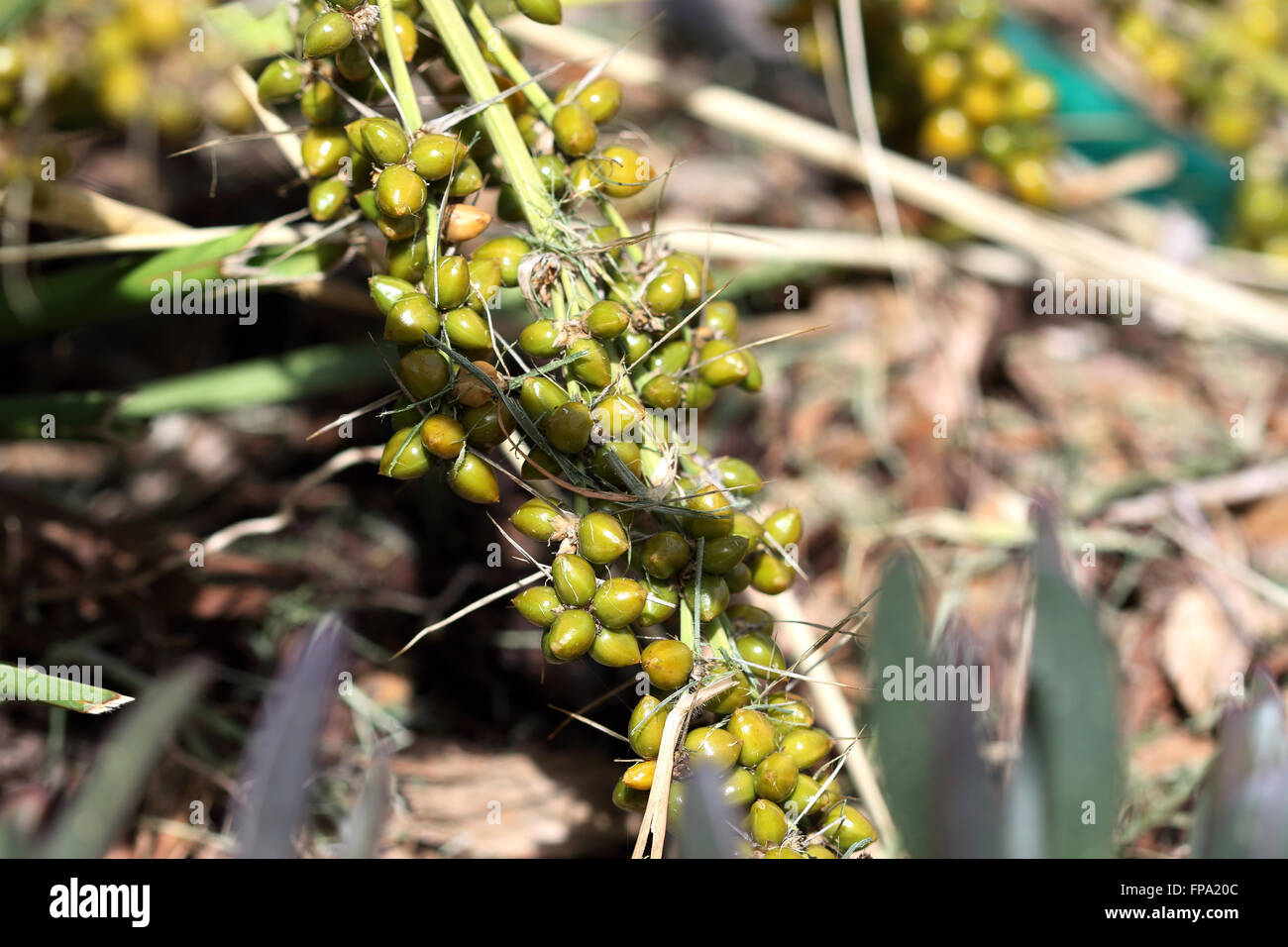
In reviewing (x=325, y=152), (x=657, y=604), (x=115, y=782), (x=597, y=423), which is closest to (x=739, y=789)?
(x=657, y=604)

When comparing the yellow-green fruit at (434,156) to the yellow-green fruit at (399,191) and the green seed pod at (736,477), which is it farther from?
the green seed pod at (736,477)

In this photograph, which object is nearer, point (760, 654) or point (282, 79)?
point (760, 654)

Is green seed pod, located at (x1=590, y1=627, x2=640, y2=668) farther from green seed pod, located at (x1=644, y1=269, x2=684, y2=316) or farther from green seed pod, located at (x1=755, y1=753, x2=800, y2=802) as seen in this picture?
green seed pod, located at (x1=644, y1=269, x2=684, y2=316)

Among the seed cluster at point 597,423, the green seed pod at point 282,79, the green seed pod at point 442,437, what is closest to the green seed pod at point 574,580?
the seed cluster at point 597,423

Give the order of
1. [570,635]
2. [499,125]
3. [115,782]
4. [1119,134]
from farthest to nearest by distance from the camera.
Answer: [1119,134], [499,125], [570,635], [115,782]

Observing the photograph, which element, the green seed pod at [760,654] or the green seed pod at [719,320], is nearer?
the green seed pod at [760,654]

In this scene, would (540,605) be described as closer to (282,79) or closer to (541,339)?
(541,339)
